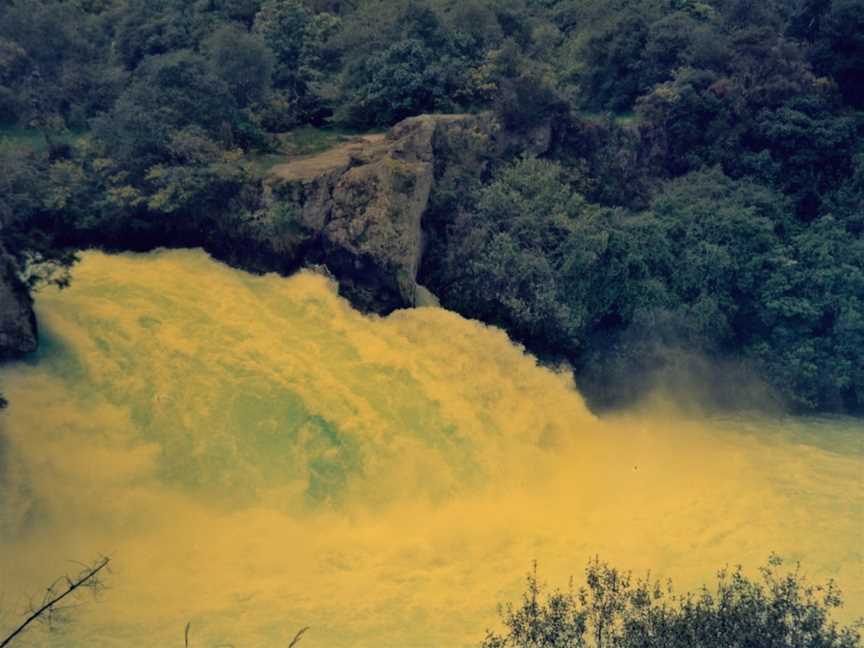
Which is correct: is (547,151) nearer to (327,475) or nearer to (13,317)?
(327,475)

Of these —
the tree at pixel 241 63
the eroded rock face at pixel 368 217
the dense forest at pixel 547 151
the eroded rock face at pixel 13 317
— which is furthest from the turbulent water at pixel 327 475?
the tree at pixel 241 63

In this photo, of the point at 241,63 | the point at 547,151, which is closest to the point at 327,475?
the point at 241,63

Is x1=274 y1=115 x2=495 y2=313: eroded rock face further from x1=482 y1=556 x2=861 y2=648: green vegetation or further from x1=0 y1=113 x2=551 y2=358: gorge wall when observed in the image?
x1=482 y1=556 x2=861 y2=648: green vegetation

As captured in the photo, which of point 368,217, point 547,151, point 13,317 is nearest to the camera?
point 13,317

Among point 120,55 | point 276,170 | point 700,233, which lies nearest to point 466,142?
point 276,170

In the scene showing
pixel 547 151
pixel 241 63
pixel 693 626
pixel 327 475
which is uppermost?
pixel 241 63

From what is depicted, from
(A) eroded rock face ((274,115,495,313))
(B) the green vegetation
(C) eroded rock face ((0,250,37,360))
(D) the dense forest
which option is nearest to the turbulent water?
(C) eroded rock face ((0,250,37,360))
